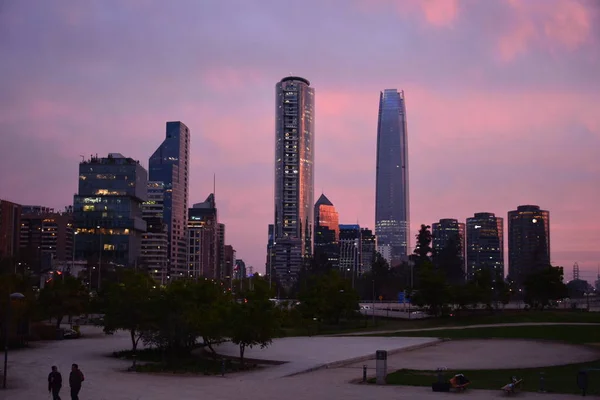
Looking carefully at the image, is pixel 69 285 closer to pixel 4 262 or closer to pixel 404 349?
pixel 404 349

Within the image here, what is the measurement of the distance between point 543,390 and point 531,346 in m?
25.6

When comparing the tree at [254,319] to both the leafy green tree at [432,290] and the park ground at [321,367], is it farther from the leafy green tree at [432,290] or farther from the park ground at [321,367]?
the leafy green tree at [432,290]

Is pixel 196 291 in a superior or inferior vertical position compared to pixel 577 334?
superior

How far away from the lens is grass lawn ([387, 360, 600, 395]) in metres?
31.0

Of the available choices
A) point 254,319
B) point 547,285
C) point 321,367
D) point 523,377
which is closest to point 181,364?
point 254,319

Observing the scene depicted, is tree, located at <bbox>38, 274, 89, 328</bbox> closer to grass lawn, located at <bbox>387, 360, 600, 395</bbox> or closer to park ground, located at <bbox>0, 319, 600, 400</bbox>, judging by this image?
park ground, located at <bbox>0, 319, 600, 400</bbox>

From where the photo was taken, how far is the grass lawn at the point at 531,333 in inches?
2378

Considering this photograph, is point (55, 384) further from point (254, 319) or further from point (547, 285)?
point (547, 285)

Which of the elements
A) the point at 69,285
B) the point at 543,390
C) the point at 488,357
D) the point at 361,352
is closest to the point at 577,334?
the point at 488,357

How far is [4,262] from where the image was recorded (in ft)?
384

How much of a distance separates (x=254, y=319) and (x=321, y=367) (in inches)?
200

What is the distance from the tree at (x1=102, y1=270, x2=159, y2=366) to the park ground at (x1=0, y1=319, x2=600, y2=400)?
8.36 ft

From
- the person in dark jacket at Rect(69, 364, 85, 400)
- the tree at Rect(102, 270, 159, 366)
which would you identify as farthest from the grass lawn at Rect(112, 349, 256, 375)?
the person in dark jacket at Rect(69, 364, 85, 400)

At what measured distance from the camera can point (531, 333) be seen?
65750 mm
